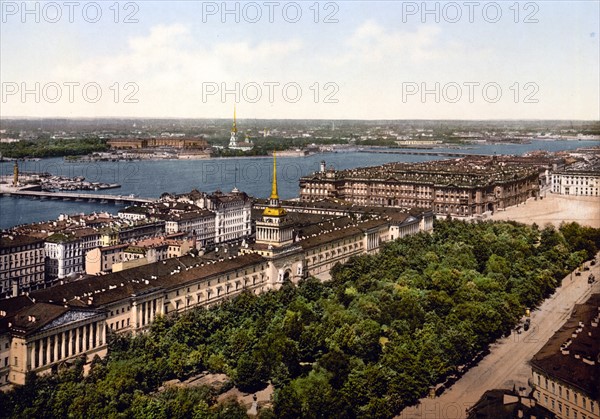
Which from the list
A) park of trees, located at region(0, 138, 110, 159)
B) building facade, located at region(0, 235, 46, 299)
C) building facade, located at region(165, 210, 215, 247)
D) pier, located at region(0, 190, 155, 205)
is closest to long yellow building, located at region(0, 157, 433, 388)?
building facade, located at region(165, 210, 215, 247)

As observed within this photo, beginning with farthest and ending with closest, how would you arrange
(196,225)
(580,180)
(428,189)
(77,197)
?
(77,197)
(580,180)
(428,189)
(196,225)

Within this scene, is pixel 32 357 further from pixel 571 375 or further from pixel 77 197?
pixel 77 197

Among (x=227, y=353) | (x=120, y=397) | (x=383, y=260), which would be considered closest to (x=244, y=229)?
(x=383, y=260)

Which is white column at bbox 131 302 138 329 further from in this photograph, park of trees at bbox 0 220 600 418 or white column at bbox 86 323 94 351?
white column at bbox 86 323 94 351

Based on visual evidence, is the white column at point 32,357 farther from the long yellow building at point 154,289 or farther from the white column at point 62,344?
the white column at point 62,344

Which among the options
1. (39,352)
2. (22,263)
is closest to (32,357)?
(39,352)

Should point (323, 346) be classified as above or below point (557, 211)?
below
